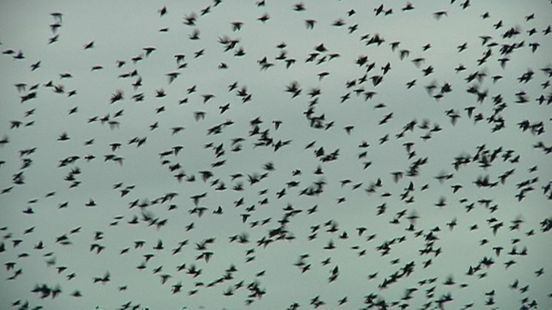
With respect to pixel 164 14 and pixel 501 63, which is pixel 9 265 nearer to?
pixel 164 14

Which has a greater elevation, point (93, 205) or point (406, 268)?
point (93, 205)

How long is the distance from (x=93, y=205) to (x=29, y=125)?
205 inches

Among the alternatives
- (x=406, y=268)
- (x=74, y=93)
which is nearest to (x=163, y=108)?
(x=74, y=93)

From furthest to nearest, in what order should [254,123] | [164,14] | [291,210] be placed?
[291,210]
[254,123]
[164,14]

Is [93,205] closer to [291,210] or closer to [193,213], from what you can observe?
[193,213]

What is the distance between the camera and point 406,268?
68375 mm

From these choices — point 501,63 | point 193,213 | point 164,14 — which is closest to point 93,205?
point 193,213

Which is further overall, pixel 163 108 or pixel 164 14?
pixel 163 108

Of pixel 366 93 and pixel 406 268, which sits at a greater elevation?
pixel 366 93

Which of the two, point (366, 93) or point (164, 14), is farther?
point (366, 93)

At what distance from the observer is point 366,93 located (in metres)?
65.1

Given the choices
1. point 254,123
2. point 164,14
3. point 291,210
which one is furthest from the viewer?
point 291,210

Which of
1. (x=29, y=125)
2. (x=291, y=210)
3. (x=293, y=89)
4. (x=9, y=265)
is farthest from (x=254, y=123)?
(x=9, y=265)

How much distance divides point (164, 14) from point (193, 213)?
13.3 meters
